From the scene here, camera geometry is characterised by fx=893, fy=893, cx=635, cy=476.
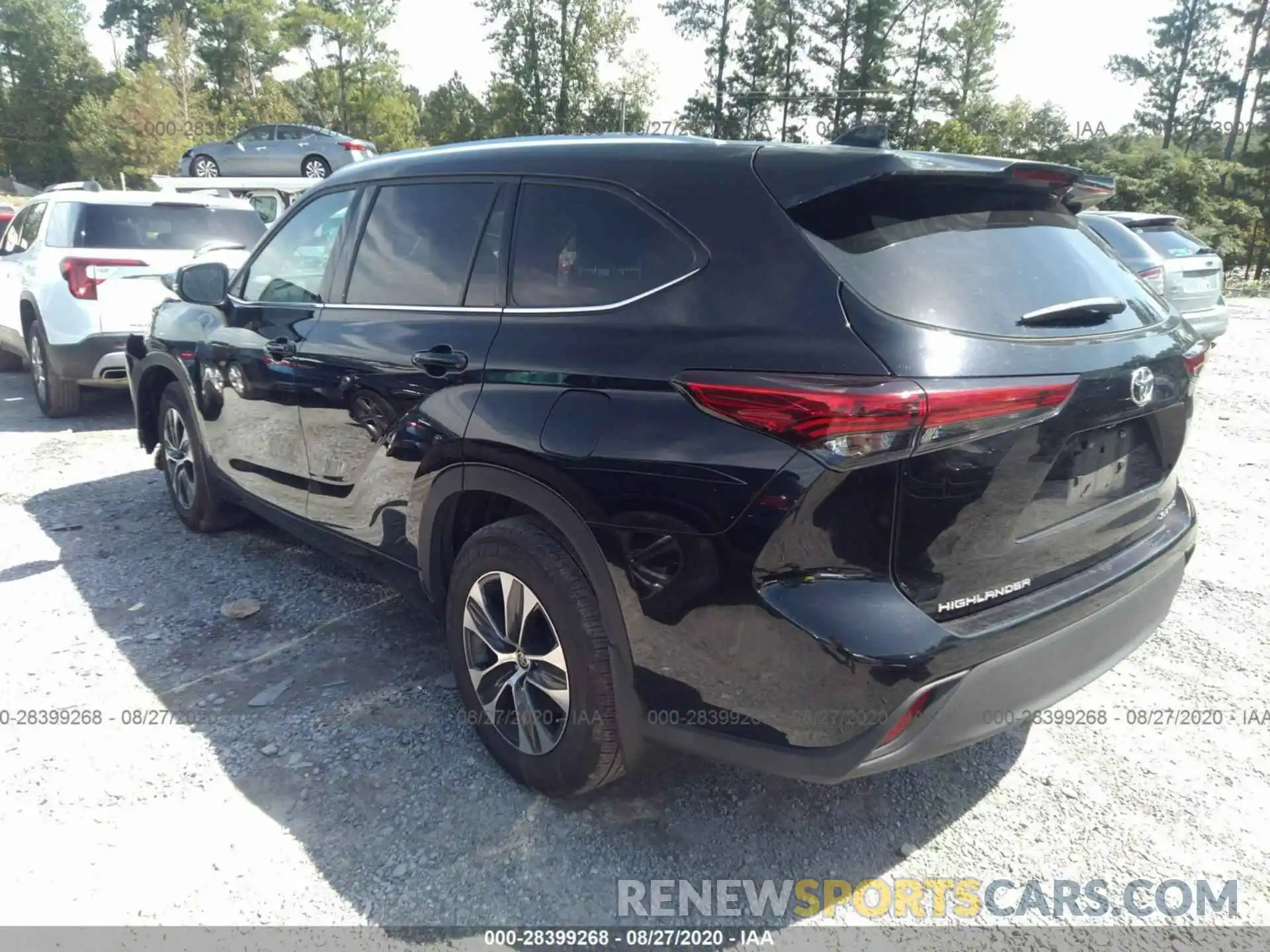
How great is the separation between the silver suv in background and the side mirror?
8389mm

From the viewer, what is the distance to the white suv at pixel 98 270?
23.3 feet

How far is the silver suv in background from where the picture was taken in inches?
368

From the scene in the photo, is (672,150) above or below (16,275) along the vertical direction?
above

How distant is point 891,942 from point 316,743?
191 cm

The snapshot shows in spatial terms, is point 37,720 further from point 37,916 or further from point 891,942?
point 891,942

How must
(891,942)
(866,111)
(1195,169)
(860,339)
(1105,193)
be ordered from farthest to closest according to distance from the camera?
(866,111)
(1195,169)
(1105,193)
(891,942)
(860,339)

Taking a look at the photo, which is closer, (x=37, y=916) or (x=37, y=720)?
(x=37, y=916)

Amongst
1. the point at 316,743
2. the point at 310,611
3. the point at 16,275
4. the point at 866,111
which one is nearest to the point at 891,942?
the point at 316,743

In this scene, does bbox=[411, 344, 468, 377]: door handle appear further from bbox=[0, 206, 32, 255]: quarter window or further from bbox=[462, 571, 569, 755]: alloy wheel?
bbox=[0, 206, 32, 255]: quarter window

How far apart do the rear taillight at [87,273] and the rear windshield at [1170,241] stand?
387 inches

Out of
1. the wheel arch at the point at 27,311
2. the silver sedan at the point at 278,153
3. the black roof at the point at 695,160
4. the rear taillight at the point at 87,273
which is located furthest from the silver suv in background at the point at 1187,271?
the silver sedan at the point at 278,153

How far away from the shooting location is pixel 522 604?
2.61m

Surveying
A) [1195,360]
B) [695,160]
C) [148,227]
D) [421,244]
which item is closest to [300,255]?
[421,244]

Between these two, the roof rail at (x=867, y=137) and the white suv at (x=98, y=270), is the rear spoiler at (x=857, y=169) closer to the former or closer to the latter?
the roof rail at (x=867, y=137)
